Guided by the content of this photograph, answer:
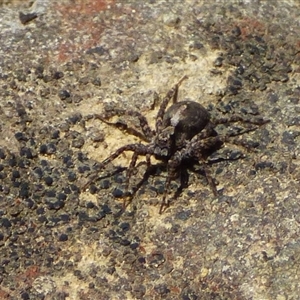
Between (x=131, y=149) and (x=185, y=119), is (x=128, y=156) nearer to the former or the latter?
(x=131, y=149)

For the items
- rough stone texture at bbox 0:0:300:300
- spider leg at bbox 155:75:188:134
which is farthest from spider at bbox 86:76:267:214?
rough stone texture at bbox 0:0:300:300

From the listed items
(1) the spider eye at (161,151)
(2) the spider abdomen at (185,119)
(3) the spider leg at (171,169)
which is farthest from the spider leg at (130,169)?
(2) the spider abdomen at (185,119)

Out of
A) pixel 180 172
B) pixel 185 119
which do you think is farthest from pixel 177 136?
pixel 180 172

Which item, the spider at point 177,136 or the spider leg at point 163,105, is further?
the spider leg at point 163,105

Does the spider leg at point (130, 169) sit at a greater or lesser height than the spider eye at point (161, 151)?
lesser

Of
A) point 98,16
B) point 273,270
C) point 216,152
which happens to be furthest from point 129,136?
point 273,270

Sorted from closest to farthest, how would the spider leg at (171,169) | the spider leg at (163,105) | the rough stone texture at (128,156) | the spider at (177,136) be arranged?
1. the rough stone texture at (128,156)
2. the spider leg at (171,169)
3. the spider at (177,136)
4. the spider leg at (163,105)

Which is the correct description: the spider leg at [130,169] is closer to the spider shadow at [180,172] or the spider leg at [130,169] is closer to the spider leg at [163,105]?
the spider shadow at [180,172]
